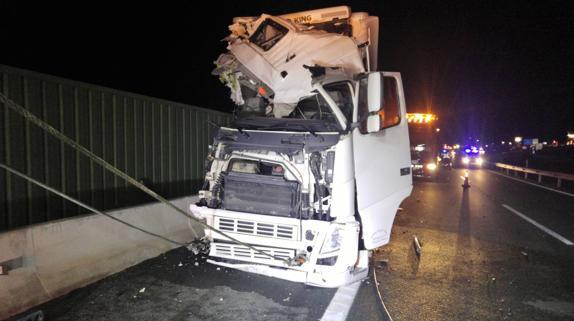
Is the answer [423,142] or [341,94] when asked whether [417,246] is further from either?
[423,142]

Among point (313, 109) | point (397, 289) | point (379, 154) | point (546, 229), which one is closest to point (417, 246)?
point (397, 289)

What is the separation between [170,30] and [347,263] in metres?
11.8

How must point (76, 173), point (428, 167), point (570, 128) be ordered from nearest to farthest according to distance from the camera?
point (76, 173) < point (428, 167) < point (570, 128)

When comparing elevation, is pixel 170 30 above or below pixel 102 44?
above

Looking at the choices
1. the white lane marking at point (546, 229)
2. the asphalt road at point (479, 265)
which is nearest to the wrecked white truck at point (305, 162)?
the asphalt road at point (479, 265)

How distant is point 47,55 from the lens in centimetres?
926

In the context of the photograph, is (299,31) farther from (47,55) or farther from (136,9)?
(136,9)

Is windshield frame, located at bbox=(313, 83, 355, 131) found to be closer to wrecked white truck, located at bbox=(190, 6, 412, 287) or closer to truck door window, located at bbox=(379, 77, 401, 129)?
wrecked white truck, located at bbox=(190, 6, 412, 287)

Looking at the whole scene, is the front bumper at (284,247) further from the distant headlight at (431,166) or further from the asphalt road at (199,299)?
the distant headlight at (431,166)

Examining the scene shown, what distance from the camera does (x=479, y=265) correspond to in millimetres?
6570

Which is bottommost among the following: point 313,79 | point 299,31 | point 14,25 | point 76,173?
point 76,173

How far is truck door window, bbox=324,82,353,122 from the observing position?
569 cm

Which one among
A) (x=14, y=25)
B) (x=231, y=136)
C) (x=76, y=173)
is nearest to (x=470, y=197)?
(x=231, y=136)

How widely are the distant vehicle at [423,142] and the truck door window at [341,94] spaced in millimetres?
16107
